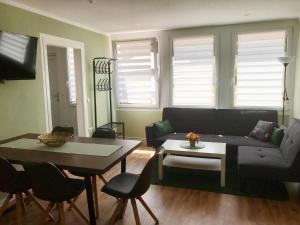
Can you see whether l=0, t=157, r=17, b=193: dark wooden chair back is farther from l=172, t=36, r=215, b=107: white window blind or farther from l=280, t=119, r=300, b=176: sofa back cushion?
l=172, t=36, r=215, b=107: white window blind

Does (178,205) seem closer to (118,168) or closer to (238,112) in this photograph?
(118,168)

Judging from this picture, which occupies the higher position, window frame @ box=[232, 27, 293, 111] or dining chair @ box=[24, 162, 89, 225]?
window frame @ box=[232, 27, 293, 111]

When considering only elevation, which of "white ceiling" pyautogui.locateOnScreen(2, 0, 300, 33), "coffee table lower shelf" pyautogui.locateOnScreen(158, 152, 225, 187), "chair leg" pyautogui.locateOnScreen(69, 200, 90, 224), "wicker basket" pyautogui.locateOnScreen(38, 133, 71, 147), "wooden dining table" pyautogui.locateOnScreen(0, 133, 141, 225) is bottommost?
"chair leg" pyautogui.locateOnScreen(69, 200, 90, 224)

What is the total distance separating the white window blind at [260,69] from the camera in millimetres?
4508

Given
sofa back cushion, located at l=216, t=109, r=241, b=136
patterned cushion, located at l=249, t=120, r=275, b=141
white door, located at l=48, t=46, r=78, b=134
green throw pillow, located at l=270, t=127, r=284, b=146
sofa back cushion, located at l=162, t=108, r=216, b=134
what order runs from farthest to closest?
white door, located at l=48, t=46, r=78, b=134 → sofa back cushion, located at l=162, t=108, r=216, b=134 → sofa back cushion, located at l=216, t=109, r=241, b=136 → patterned cushion, located at l=249, t=120, r=275, b=141 → green throw pillow, located at l=270, t=127, r=284, b=146

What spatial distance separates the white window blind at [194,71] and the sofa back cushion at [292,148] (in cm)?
176

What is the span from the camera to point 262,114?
4.39 metres

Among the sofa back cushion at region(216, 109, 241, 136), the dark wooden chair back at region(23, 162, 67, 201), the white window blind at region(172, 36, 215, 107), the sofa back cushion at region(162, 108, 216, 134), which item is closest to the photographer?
the dark wooden chair back at region(23, 162, 67, 201)

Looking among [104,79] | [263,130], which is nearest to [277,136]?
[263,130]

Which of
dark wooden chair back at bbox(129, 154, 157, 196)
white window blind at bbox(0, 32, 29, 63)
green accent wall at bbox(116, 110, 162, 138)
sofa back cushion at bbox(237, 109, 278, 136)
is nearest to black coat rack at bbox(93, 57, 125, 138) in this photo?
green accent wall at bbox(116, 110, 162, 138)

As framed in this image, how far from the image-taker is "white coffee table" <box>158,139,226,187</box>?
337 cm

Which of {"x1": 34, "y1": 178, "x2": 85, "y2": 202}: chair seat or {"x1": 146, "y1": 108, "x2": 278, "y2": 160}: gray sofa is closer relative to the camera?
{"x1": 34, "y1": 178, "x2": 85, "y2": 202}: chair seat

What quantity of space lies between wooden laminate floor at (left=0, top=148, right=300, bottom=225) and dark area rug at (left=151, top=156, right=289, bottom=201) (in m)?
0.11

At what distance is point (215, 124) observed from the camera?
184 inches
